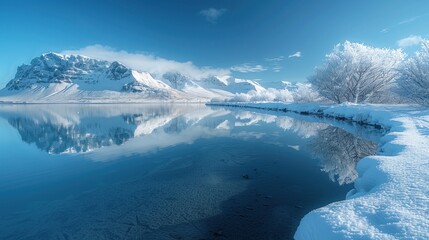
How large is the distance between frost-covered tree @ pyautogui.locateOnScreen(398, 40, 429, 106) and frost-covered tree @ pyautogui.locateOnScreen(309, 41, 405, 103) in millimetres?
10220

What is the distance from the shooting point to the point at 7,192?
464 inches

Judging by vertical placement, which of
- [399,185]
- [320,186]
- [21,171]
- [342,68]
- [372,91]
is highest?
[342,68]

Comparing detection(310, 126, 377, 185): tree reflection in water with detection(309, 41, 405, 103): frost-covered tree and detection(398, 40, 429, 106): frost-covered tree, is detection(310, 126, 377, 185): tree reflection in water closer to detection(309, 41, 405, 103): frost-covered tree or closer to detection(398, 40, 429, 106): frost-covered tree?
detection(398, 40, 429, 106): frost-covered tree

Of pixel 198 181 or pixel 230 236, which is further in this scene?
pixel 198 181

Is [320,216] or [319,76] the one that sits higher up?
[319,76]

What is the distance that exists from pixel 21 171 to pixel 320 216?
1686 cm

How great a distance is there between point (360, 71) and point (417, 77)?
560 inches

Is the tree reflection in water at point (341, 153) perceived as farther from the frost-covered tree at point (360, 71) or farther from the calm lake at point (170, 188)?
the frost-covered tree at point (360, 71)

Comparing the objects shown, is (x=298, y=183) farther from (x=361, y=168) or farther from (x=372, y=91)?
(x=372, y=91)

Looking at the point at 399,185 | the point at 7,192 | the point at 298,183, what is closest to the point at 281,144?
the point at 298,183

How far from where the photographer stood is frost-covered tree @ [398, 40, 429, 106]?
32031mm

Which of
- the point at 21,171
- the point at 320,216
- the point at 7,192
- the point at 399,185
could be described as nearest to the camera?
the point at 320,216

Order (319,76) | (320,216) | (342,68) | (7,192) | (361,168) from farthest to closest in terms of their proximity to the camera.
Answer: (319,76)
(342,68)
(7,192)
(361,168)
(320,216)

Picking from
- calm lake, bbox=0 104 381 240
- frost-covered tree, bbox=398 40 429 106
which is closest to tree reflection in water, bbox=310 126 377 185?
calm lake, bbox=0 104 381 240
